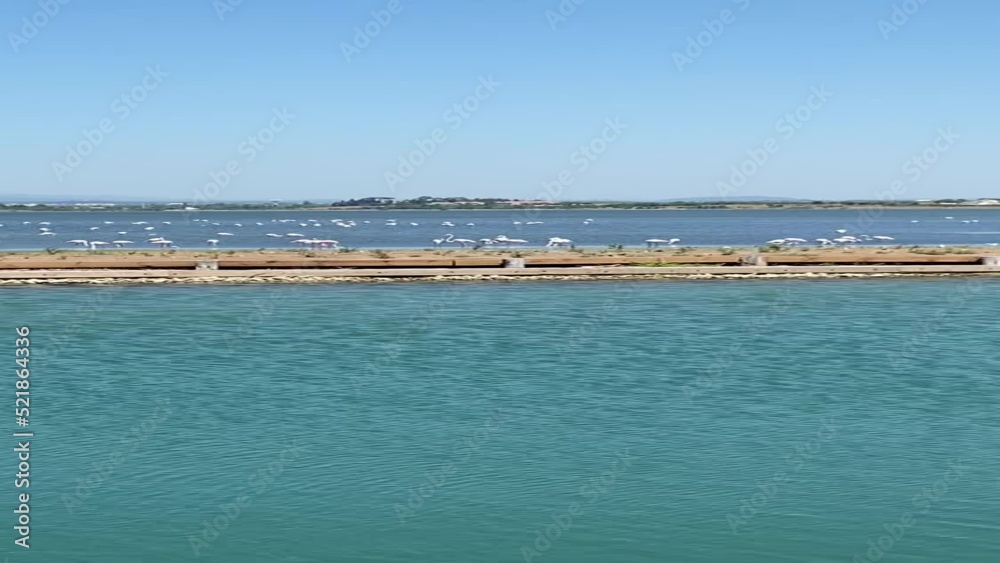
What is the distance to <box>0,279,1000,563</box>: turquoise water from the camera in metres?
16.0

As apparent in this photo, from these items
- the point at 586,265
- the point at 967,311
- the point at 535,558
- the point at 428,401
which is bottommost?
the point at 535,558

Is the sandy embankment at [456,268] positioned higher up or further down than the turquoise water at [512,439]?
higher up

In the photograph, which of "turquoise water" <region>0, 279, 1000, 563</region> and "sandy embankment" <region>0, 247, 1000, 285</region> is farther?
"sandy embankment" <region>0, 247, 1000, 285</region>

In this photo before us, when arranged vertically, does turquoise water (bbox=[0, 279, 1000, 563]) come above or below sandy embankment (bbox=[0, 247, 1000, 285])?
below

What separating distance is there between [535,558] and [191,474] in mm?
7011

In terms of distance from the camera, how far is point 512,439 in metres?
21.7

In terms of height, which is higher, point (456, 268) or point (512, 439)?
point (456, 268)

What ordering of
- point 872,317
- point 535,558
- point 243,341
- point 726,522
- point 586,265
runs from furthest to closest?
point 586,265, point 872,317, point 243,341, point 726,522, point 535,558

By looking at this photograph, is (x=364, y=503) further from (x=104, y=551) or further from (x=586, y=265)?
(x=586, y=265)

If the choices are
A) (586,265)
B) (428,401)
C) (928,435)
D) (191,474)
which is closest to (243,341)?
(428,401)

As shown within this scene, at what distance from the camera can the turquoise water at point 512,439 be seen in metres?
16.0

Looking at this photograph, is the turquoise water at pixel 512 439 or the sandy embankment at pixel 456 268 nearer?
the turquoise water at pixel 512 439

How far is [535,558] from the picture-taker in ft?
50.1

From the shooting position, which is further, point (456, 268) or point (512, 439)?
point (456, 268)
